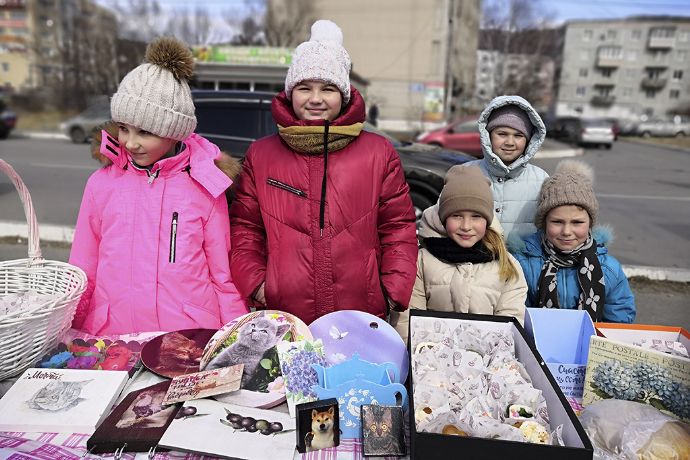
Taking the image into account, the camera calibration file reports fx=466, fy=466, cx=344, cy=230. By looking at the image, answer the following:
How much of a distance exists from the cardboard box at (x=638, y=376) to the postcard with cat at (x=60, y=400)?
1.45 meters

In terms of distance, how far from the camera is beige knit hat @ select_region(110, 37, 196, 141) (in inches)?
67.0

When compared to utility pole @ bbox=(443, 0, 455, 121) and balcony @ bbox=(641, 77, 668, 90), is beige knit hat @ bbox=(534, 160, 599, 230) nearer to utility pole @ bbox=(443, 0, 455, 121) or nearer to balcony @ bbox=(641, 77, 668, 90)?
utility pole @ bbox=(443, 0, 455, 121)

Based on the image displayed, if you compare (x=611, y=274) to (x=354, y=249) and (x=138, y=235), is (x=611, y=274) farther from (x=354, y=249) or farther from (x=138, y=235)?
(x=138, y=235)

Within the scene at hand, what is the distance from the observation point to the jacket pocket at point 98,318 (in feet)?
5.89

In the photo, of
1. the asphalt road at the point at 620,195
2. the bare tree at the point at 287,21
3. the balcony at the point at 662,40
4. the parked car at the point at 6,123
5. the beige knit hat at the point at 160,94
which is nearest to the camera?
the beige knit hat at the point at 160,94

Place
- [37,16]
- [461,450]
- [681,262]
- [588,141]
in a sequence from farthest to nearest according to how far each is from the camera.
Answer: [37,16] → [588,141] → [681,262] → [461,450]

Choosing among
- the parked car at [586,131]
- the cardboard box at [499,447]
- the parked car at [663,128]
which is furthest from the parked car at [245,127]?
the parked car at [663,128]

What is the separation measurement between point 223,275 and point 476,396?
1.07 m

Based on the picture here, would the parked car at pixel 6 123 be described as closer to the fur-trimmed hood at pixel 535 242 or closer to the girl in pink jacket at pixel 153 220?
the girl in pink jacket at pixel 153 220

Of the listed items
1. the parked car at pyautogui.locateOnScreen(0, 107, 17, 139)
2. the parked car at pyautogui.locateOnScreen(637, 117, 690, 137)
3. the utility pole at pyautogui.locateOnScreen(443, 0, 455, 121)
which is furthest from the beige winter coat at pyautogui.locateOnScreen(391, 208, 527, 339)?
the parked car at pyautogui.locateOnScreen(637, 117, 690, 137)

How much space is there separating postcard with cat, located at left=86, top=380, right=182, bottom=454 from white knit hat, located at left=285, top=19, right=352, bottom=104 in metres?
1.20

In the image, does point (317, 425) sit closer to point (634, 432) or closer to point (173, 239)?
point (634, 432)

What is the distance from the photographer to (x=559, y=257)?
2.23 meters

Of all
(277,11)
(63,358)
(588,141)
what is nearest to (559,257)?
(63,358)
